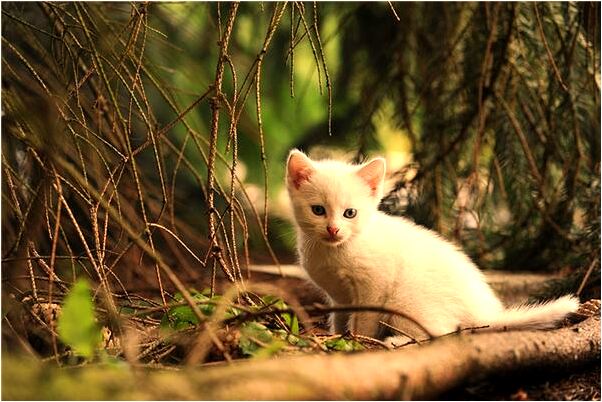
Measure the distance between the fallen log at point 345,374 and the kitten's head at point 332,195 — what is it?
0.70 metres

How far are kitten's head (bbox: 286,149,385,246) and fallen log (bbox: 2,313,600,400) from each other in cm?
70

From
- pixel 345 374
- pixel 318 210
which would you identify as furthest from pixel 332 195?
pixel 345 374

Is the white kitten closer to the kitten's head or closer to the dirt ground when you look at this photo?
the kitten's head

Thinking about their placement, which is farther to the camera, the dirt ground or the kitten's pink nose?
the kitten's pink nose

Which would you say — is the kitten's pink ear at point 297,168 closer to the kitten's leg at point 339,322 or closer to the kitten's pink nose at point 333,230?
the kitten's pink nose at point 333,230

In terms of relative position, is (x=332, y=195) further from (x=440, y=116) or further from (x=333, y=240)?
(x=440, y=116)

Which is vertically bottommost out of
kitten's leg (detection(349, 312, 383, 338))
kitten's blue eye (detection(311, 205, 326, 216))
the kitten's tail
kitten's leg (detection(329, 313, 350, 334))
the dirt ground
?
kitten's leg (detection(329, 313, 350, 334))

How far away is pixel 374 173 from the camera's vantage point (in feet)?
7.34

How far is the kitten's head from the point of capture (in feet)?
7.06

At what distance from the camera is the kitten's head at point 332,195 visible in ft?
7.06

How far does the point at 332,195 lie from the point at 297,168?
0.46 ft

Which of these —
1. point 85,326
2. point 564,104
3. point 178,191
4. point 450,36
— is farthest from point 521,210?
point 85,326

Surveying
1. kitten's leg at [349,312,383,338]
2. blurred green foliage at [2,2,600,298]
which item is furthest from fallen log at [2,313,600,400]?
blurred green foliage at [2,2,600,298]

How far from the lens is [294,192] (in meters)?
2.24
